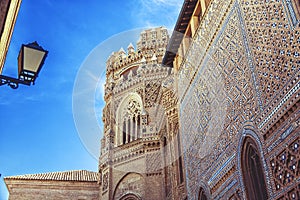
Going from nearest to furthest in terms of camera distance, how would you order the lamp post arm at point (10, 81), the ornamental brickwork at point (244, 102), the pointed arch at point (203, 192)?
the lamp post arm at point (10, 81) < the ornamental brickwork at point (244, 102) < the pointed arch at point (203, 192)

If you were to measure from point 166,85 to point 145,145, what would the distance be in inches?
151

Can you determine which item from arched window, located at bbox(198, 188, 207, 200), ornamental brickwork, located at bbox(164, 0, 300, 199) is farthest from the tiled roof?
arched window, located at bbox(198, 188, 207, 200)

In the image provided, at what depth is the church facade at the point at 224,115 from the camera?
559 centimetres

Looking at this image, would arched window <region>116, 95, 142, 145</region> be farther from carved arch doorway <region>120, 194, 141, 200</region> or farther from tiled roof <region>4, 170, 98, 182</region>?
tiled roof <region>4, 170, 98, 182</region>

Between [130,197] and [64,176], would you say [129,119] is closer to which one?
[130,197]

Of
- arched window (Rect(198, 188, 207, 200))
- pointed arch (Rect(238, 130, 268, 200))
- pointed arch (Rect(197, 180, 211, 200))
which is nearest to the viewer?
pointed arch (Rect(238, 130, 268, 200))

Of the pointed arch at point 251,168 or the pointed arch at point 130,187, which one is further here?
the pointed arch at point 130,187

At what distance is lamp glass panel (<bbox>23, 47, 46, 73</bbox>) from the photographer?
4246 millimetres

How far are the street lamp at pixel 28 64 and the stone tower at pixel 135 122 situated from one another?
10.8m

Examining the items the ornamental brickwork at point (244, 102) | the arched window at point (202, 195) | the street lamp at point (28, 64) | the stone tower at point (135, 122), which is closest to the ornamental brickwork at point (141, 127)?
the stone tower at point (135, 122)

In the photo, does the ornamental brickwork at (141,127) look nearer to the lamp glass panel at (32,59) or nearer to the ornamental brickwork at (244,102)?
the ornamental brickwork at (244,102)

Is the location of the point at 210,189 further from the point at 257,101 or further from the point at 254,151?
the point at 257,101

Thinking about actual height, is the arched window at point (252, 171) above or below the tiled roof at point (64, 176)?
below

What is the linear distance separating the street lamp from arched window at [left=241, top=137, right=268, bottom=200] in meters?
4.10
